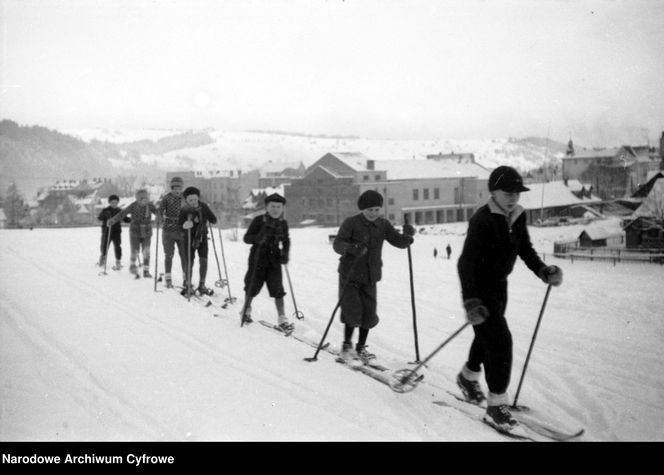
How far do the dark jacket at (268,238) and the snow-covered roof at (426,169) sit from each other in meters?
44.2

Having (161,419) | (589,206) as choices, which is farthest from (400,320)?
(589,206)

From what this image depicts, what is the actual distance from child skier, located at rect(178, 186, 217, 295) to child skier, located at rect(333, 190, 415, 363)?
3514 millimetres

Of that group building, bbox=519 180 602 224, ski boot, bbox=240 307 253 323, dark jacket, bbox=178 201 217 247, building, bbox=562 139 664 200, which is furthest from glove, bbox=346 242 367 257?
building, bbox=519 180 602 224

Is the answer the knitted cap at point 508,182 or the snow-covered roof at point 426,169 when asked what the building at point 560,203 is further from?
the knitted cap at point 508,182

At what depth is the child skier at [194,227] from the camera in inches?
301

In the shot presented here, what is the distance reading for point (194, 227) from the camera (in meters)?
7.86

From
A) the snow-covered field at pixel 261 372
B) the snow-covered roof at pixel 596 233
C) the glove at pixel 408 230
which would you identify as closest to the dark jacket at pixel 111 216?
the snow-covered field at pixel 261 372

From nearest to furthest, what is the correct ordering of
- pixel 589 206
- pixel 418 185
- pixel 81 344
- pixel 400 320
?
pixel 81 344
pixel 400 320
pixel 589 206
pixel 418 185

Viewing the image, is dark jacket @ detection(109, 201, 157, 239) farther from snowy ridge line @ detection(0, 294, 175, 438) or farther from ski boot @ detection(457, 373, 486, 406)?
ski boot @ detection(457, 373, 486, 406)

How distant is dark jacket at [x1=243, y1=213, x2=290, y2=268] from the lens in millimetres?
5953

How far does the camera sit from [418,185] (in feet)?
162

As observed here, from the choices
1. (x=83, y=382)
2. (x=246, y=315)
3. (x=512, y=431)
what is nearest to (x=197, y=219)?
(x=246, y=315)
